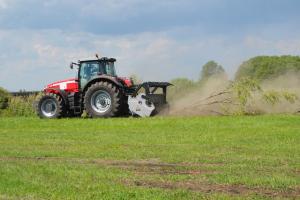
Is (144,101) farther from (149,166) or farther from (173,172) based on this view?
(173,172)

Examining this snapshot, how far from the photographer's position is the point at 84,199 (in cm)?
759

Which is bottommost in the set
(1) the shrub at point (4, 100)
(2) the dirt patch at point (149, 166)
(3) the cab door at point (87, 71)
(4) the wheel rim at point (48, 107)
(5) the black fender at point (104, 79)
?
(2) the dirt patch at point (149, 166)

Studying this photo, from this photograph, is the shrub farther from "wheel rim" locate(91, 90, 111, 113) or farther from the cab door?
"wheel rim" locate(91, 90, 111, 113)

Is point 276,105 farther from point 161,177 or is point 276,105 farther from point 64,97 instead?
point 161,177

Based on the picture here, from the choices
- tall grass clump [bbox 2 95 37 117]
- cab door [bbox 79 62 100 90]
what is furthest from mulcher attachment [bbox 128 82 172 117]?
tall grass clump [bbox 2 95 37 117]

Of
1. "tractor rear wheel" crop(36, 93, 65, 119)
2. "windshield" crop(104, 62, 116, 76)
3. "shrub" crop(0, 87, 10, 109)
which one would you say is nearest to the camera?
"windshield" crop(104, 62, 116, 76)

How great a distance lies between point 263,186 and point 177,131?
839cm

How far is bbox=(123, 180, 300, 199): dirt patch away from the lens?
7.72m

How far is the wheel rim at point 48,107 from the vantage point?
24.9m

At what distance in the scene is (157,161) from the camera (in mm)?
10836

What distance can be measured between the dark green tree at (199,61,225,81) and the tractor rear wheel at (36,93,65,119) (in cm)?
632

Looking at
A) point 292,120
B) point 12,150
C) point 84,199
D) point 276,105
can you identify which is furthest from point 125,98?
point 84,199

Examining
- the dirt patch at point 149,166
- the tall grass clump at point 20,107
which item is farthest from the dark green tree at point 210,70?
the dirt patch at point 149,166

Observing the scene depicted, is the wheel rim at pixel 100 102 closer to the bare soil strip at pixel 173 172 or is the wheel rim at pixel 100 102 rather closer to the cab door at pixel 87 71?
the cab door at pixel 87 71
